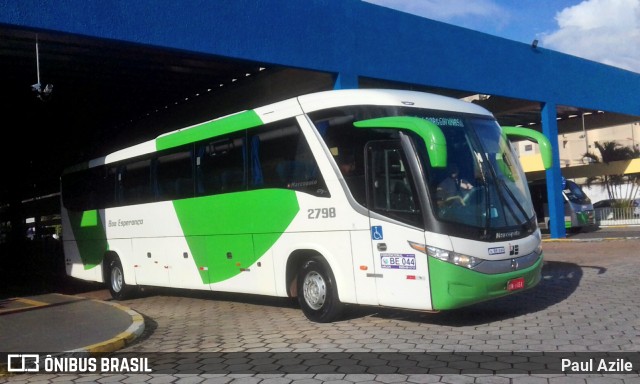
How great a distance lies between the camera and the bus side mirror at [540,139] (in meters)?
9.12

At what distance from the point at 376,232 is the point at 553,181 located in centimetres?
1536

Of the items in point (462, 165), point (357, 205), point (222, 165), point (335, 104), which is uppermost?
point (335, 104)

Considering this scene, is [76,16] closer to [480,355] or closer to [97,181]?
[97,181]

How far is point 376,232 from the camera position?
26.5ft

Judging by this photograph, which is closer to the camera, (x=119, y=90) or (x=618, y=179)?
(x=119, y=90)

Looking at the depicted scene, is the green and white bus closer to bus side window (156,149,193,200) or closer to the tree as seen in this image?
bus side window (156,149,193,200)

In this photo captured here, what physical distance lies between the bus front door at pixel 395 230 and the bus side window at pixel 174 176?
4.46m

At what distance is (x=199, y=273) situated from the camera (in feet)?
37.0

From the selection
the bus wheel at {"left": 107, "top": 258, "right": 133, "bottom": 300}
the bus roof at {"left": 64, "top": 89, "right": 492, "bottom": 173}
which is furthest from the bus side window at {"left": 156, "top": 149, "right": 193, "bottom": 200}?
the bus wheel at {"left": 107, "top": 258, "right": 133, "bottom": 300}

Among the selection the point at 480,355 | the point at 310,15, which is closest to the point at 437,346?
the point at 480,355

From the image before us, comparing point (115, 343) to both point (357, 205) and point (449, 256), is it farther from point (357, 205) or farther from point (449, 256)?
point (449, 256)

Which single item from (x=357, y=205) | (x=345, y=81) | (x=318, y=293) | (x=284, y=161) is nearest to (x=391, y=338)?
(x=318, y=293)

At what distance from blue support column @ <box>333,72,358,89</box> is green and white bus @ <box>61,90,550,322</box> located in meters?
4.31

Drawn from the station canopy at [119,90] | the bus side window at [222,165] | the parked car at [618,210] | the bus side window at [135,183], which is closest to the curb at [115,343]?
the bus side window at [222,165]
